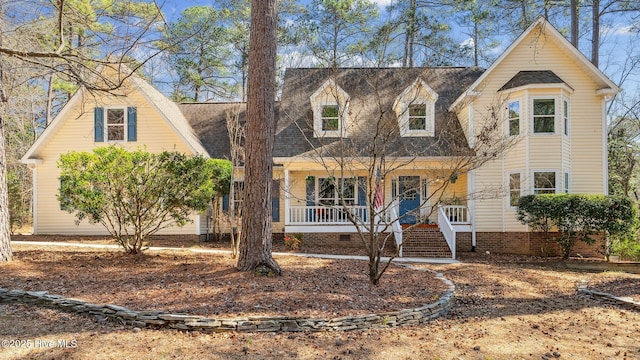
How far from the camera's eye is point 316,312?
545 cm

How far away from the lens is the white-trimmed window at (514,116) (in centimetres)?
1384

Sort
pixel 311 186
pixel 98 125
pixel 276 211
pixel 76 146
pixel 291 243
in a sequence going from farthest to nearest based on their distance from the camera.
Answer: pixel 276 211
pixel 311 186
pixel 98 125
pixel 76 146
pixel 291 243

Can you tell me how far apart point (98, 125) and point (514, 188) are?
15560 mm

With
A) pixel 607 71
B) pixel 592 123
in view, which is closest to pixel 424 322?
pixel 592 123

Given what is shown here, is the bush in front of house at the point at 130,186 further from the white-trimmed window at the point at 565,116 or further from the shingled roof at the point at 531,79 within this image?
the white-trimmed window at the point at 565,116

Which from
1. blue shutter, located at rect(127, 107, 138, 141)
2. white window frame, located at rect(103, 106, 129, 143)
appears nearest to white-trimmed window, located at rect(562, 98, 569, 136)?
blue shutter, located at rect(127, 107, 138, 141)

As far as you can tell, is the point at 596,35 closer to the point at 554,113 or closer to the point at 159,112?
the point at 554,113

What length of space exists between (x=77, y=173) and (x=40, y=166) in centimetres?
816

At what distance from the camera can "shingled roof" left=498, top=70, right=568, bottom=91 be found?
1345 centimetres

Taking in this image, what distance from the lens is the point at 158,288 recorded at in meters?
6.59

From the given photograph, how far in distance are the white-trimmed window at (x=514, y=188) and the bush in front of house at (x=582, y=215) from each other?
→ 1.28m

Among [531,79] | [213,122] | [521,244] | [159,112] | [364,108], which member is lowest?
[521,244]

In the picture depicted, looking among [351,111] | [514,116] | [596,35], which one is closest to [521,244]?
[514,116]

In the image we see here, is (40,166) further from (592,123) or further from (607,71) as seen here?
(607,71)
